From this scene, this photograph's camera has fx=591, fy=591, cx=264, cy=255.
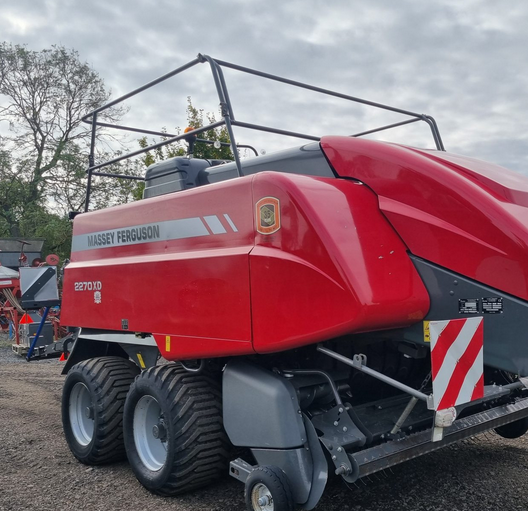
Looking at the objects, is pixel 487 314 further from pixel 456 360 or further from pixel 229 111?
pixel 229 111

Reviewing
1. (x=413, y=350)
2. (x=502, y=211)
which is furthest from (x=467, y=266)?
(x=413, y=350)

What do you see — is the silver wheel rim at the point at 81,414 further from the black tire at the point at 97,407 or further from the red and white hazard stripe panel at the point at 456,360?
the red and white hazard stripe panel at the point at 456,360

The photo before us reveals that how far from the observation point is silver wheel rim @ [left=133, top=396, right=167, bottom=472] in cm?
393

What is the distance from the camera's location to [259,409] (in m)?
3.12

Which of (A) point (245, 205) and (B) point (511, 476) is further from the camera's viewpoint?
(B) point (511, 476)

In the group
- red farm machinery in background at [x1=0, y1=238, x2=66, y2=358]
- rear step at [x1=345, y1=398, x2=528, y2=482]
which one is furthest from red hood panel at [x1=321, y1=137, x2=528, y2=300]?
red farm machinery in background at [x1=0, y1=238, x2=66, y2=358]

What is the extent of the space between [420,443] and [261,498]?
88 centimetres

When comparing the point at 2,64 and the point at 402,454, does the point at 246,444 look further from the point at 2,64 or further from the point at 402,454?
the point at 2,64

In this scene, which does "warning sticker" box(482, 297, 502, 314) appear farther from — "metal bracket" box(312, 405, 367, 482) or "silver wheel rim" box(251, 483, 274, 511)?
"silver wheel rim" box(251, 483, 274, 511)

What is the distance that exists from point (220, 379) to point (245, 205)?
3.93 ft

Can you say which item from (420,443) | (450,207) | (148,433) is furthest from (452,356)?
(148,433)

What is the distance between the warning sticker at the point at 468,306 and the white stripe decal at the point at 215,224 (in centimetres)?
134

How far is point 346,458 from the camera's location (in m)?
2.85

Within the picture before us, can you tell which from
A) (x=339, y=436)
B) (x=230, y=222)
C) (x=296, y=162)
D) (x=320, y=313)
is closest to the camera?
(x=320, y=313)
